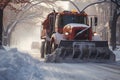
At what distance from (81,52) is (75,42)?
0.61 meters

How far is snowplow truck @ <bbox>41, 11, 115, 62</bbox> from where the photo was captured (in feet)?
63.6

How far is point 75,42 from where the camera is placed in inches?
768

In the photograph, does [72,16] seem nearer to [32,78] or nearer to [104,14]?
[32,78]

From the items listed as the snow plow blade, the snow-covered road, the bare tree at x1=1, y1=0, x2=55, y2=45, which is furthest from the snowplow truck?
the bare tree at x1=1, y1=0, x2=55, y2=45

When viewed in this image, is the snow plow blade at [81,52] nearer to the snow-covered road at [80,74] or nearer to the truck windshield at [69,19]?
the truck windshield at [69,19]

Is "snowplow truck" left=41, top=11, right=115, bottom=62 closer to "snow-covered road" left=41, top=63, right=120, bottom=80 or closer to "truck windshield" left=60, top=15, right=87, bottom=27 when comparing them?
"truck windshield" left=60, top=15, right=87, bottom=27

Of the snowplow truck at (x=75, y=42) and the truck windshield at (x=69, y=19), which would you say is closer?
the snowplow truck at (x=75, y=42)

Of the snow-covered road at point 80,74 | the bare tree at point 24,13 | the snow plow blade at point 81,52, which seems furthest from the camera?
the bare tree at point 24,13

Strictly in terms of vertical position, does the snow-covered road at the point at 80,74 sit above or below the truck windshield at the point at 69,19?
below

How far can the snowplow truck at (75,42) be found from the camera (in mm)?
19375

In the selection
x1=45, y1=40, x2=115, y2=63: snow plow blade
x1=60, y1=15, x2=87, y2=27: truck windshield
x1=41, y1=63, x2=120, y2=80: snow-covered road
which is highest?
x1=60, y1=15, x2=87, y2=27: truck windshield

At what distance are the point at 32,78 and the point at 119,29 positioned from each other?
188 feet

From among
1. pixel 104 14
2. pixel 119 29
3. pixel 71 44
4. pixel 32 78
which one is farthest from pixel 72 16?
pixel 104 14

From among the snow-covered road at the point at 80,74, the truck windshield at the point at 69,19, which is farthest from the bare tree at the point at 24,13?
the snow-covered road at the point at 80,74
